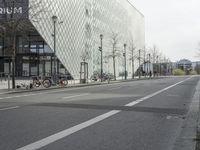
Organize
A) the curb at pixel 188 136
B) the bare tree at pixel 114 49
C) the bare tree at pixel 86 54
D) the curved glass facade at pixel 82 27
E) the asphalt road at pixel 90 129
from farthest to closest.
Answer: the bare tree at pixel 86 54, the bare tree at pixel 114 49, the curved glass facade at pixel 82 27, the asphalt road at pixel 90 129, the curb at pixel 188 136

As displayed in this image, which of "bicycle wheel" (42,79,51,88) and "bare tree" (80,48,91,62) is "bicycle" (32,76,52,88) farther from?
"bare tree" (80,48,91,62)

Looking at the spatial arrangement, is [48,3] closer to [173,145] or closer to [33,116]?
[33,116]

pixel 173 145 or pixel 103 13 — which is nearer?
pixel 173 145

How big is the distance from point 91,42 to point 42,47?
68.8 ft

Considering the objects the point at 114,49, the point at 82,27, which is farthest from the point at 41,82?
the point at 114,49

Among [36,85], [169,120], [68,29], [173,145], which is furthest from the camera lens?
[68,29]

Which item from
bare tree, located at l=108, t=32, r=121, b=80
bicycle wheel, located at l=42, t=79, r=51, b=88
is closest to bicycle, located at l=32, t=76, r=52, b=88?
bicycle wheel, located at l=42, t=79, r=51, b=88

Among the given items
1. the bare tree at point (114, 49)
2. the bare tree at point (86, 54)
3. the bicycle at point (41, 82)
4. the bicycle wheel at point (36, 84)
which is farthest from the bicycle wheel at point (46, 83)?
the bare tree at point (86, 54)

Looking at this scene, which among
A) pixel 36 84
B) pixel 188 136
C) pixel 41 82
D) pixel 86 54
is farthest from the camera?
pixel 86 54

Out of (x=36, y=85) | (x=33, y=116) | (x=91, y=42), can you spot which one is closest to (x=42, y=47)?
(x=91, y=42)

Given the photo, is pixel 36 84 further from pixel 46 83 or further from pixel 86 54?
pixel 86 54

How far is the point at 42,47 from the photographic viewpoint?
69125 mm

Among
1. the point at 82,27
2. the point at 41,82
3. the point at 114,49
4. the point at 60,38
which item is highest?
the point at 82,27

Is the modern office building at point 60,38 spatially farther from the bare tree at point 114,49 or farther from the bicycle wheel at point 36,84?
the bicycle wheel at point 36,84
